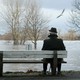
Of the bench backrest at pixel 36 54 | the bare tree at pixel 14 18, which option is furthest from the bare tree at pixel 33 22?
the bench backrest at pixel 36 54

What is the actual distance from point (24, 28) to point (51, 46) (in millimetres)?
58094

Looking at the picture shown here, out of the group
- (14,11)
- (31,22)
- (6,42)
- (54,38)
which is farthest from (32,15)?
(54,38)

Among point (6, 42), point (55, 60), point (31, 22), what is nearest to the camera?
point (55, 60)

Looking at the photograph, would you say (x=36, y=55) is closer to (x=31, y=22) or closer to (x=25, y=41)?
(x=31, y=22)

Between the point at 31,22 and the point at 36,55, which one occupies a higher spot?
the point at 31,22

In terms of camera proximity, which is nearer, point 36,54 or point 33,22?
point 36,54

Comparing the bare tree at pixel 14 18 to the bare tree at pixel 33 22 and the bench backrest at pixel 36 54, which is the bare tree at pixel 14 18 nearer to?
the bare tree at pixel 33 22

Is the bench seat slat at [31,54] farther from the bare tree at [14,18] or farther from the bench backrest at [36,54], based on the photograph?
the bare tree at [14,18]

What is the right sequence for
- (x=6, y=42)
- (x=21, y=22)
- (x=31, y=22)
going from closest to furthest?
(x=31, y=22), (x=21, y=22), (x=6, y=42)

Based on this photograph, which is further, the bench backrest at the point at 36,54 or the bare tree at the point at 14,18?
the bare tree at the point at 14,18

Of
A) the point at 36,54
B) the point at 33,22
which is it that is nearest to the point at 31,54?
the point at 36,54

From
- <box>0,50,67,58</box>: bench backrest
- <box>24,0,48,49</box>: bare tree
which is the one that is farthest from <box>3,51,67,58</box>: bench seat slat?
<box>24,0,48,49</box>: bare tree

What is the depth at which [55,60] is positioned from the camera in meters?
12.0

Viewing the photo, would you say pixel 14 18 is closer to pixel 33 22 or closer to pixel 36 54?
pixel 33 22
